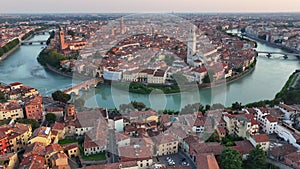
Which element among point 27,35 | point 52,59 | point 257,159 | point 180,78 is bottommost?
point 257,159

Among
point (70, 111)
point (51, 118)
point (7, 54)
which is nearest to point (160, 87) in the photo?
point (70, 111)

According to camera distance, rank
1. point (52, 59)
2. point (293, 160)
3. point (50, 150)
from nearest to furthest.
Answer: point (293, 160)
point (50, 150)
point (52, 59)

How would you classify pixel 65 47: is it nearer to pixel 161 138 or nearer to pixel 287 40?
pixel 161 138

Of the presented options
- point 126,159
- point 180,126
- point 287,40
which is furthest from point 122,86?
point 287,40

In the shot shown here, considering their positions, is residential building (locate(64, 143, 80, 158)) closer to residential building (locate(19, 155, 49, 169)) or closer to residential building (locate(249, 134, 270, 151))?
residential building (locate(19, 155, 49, 169))

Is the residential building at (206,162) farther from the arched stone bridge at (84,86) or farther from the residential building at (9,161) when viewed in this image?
the arched stone bridge at (84,86)

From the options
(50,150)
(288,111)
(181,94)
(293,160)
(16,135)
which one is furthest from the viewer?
(181,94)

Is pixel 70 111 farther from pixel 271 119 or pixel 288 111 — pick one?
pixel 288 111

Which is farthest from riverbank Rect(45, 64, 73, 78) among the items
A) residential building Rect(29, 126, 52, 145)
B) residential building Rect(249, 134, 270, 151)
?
residential building Rect(249, 134, 270, 151)
